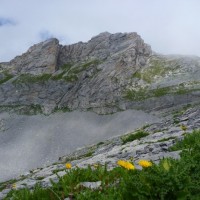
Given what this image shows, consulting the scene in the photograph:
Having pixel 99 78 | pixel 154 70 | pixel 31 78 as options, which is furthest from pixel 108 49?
pixel 31 78

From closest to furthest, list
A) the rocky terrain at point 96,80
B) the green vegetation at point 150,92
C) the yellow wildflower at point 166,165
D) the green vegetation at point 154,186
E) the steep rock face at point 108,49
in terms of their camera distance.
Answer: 1. the green vegetation at point 154,186
2. the yellow wildflower at point 166,165
3. the green vegetation at point 150,92
4. the rocky terrain at point 96,80
5. the steep rock face at point 108,49

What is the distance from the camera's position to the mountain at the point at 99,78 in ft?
475

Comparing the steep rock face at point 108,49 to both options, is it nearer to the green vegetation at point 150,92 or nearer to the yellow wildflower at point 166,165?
the green vegetation at point 150,92

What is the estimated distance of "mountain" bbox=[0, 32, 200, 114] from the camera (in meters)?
145

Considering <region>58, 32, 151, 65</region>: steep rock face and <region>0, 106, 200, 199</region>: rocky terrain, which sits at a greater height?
<region>58, 32, 151, 65</region>: steep rock face

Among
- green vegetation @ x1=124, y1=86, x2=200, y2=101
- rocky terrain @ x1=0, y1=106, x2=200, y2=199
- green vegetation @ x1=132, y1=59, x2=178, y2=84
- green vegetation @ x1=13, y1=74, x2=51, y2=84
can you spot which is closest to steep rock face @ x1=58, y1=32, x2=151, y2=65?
green vegetation @ x1=132, y1=59, x2=178, y2=84

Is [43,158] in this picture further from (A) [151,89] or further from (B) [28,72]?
(B) [28,72]

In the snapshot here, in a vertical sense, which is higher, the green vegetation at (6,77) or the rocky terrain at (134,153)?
the green vegetation at (6,77)

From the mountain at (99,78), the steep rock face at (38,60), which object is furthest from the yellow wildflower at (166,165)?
the steep rock face at (38,60)

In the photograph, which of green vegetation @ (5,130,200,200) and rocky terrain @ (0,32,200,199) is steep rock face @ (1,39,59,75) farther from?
green vegetation @ (5,130,200,200)

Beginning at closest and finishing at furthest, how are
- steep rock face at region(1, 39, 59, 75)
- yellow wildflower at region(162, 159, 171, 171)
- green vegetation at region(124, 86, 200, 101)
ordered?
yellow wildflower at region(162, 159, 171, 171) → green vegetation at region(124, 86, 200, 101) → steep rock face at region(1, 39, 59, 75)

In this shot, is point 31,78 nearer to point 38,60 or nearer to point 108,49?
point 38,60

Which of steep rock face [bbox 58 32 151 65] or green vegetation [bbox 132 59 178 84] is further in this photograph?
steep rock face [bbox 58 32 151 65]

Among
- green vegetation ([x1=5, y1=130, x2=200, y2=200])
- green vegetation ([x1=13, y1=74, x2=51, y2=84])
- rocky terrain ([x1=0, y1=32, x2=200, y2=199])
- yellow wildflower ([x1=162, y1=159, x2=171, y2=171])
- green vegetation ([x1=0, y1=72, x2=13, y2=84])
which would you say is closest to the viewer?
green vegetation ([x1=5, y1=130, x2=200, y2=200])
